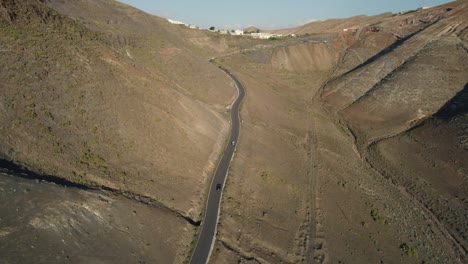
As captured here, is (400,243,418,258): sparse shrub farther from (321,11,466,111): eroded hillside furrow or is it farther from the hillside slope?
(321,11,466,111): eroded hillside furrow

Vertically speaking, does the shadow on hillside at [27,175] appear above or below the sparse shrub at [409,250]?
above

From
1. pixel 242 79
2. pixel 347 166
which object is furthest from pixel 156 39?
pixel 347 166

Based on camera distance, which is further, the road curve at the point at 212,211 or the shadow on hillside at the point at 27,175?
the road curve at the point at 212,211

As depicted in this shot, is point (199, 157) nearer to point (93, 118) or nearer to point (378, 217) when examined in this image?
point (93, 118)

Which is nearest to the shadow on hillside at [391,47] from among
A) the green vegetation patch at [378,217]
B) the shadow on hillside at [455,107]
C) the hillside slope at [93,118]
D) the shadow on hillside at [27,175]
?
the shadow on hillside at [455,107]

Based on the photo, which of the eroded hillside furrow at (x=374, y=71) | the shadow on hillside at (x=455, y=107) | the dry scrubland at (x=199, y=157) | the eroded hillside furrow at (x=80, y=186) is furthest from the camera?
the eroded hillside furrow at (x=374, y=71)

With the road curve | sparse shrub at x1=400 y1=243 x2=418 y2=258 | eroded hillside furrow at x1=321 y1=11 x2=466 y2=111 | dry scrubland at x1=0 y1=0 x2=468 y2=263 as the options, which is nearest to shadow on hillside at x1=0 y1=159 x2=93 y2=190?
dry scrubland at x1=0 y1=0 x2=468 y2=263

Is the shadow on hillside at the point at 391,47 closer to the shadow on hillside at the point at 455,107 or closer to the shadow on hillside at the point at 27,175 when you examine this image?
the shadow on hillside at the point at 455,107

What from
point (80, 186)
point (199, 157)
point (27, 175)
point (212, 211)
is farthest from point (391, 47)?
point (27, 175)

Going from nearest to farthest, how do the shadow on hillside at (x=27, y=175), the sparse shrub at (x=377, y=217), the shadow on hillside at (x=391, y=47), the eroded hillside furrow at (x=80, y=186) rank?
the shadow on hillside at (x=27, y=175)
the eroded hillside furrow at (x=80, y=186)
the sparse shrub at (x=377, y=217)
the shadow on hillside at (x=391, y=47)
